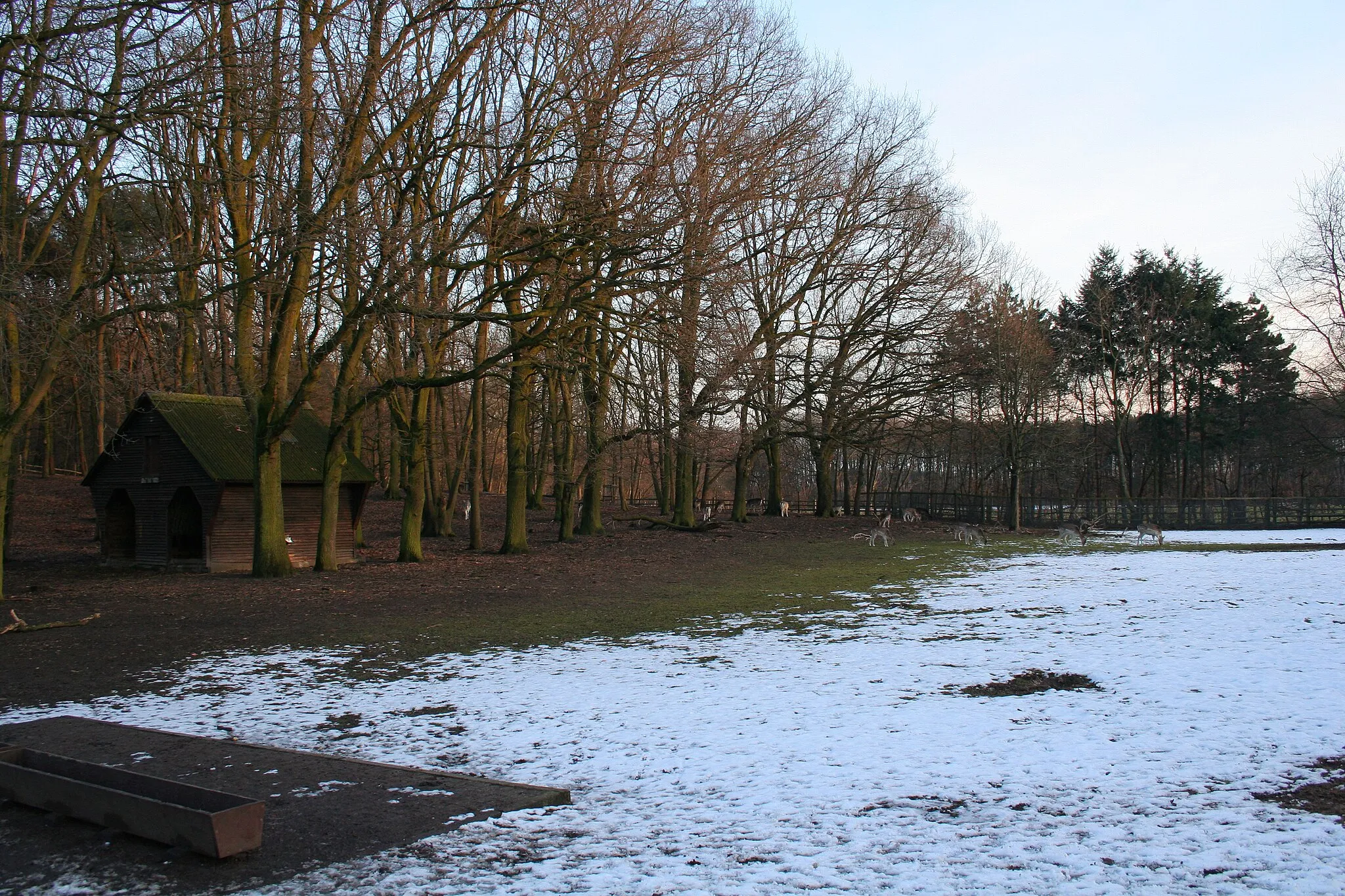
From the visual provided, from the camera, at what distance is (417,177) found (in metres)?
17.7

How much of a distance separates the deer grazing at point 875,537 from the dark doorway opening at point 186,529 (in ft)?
→ 63.7

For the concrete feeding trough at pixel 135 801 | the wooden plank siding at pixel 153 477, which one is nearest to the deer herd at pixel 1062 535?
the wooden plank siding at pixel 153 477

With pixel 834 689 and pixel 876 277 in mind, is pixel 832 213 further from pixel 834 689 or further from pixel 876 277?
pixel 834 689

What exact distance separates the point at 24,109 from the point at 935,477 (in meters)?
71.7

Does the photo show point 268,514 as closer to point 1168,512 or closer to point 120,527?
point 120,527

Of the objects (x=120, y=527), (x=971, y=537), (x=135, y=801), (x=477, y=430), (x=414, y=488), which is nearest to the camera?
(x=135, y=801)

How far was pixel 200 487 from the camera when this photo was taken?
2144cm

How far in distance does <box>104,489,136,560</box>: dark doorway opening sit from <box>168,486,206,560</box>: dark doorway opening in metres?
0.93

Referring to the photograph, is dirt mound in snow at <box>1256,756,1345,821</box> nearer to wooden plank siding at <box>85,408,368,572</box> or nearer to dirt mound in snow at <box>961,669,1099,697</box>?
dirt mound in snow at <box>961,669,1099,697</box>

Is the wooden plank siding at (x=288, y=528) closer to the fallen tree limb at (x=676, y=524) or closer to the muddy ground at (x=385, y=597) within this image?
the muddy ground at (x=385, y=597)

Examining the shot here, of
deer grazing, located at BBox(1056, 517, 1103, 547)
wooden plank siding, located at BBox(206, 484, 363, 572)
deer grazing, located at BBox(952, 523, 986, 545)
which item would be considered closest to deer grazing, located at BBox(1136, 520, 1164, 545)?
deer grazing, located at BBox(1056, 517, 1103, 547)

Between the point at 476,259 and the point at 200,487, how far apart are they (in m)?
8.59

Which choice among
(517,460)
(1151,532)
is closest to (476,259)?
(517,460)

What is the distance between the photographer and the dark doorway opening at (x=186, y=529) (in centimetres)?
2424
